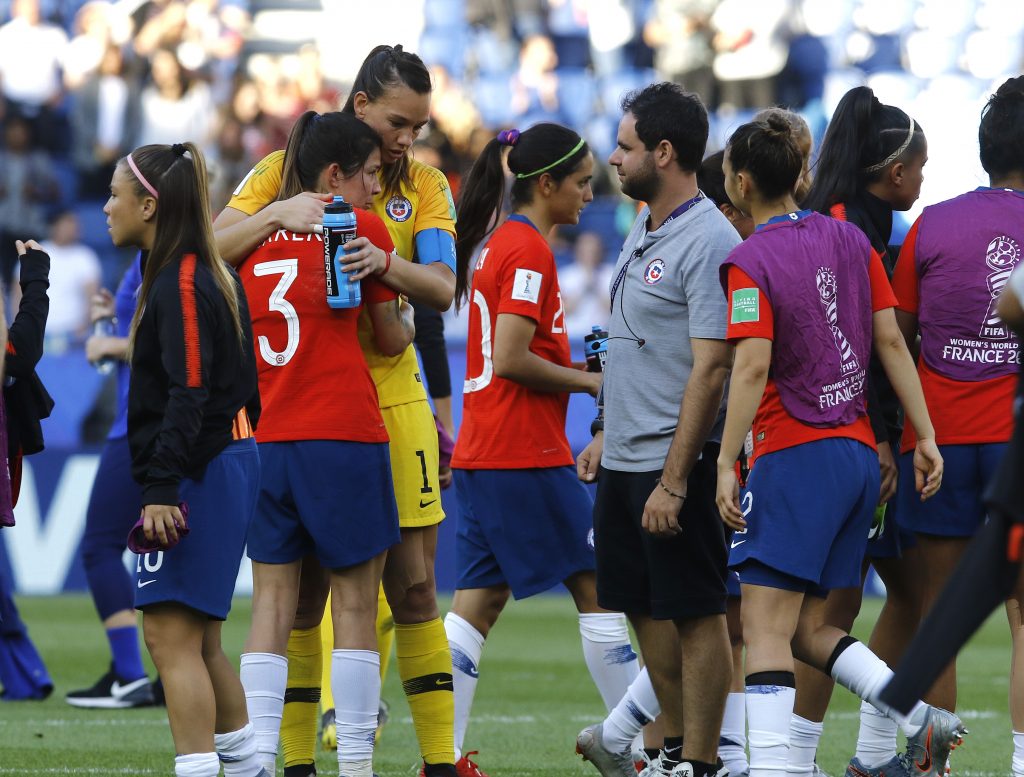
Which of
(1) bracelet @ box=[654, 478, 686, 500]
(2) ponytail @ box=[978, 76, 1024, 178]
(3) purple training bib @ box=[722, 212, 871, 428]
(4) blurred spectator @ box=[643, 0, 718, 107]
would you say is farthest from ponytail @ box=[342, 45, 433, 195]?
(4) blurred spectator @ box=[643, 0, 718, 107]

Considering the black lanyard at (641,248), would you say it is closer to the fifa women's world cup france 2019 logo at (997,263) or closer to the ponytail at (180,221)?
the fifa women's world cup france 2019 logo at (997,263)

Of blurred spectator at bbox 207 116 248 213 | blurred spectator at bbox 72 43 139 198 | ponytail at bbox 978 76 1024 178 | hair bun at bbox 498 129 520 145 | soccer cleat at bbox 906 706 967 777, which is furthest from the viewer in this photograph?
blurred spectator at bbox 72 43 139 198

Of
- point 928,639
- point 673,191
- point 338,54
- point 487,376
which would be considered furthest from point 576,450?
point 338,54

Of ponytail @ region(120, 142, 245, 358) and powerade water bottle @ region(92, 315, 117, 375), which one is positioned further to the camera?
powerade water bottle @ region(92, 315, 117, 375)

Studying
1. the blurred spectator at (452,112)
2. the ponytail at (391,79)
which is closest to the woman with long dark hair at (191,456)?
the ponytail at (391,79)

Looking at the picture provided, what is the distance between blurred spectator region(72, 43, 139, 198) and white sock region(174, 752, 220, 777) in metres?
13.6

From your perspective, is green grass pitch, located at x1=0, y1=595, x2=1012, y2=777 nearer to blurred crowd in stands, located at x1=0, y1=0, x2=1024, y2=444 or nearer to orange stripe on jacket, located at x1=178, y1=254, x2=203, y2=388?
orange stripe on jacket, located at x1=178, y1=254, x2=203, y2=388

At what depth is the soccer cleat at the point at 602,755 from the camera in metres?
5.38

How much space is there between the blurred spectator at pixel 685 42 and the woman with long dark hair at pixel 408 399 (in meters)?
14.1

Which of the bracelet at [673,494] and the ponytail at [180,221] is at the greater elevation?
the ponytail at [180,221]

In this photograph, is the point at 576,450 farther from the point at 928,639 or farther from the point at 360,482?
the point at 928,639

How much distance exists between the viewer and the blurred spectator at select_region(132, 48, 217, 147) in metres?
17.5

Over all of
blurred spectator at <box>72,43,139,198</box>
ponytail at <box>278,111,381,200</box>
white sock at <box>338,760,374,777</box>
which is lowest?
white sock at <box>338,760,374,777</box>

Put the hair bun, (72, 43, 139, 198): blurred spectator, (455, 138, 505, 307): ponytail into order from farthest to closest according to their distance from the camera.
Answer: (72, 43, 139, 198): blurred spectator, (455, 138, 505, 307): ponytail, the hair bun
